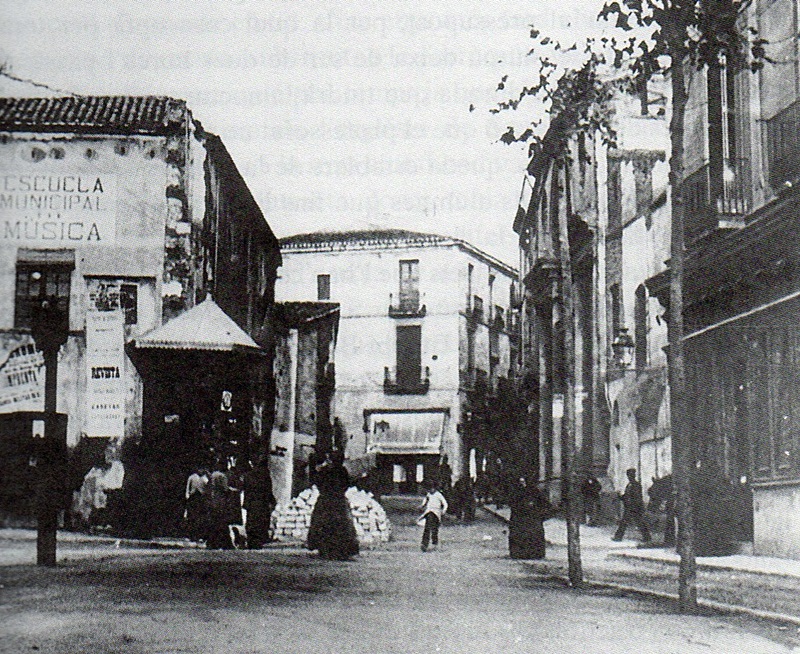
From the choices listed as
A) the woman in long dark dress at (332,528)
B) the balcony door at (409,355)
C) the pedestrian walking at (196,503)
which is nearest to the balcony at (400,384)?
the balcony door at (409,355)

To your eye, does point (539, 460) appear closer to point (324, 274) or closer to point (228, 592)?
point (324, 274)

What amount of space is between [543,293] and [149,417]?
162 inches

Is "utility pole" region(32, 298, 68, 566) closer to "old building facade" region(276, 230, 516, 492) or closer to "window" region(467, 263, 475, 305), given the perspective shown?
"old building facade" region(276, 230, 516, 492)

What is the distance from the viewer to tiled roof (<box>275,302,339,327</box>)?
6.77 metres

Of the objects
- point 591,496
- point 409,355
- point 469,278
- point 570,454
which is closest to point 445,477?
point 570,454

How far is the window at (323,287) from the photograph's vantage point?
22.2 ft

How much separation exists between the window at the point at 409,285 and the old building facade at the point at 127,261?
88 cm

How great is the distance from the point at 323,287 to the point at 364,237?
49cm

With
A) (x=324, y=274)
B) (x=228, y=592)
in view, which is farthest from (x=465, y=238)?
(x=228, y=592)

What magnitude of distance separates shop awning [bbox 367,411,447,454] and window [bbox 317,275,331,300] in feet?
2.74

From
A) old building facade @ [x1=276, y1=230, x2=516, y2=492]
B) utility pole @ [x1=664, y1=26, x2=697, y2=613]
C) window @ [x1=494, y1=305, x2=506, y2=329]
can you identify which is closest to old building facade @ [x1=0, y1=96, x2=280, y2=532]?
old building facade @ [x1=276, y1=230, x2=516, y2=492]

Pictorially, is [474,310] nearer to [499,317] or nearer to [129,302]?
[499,317]

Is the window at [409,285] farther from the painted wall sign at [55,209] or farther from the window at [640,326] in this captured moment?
the window at [640,326]

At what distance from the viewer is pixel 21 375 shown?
490cm
